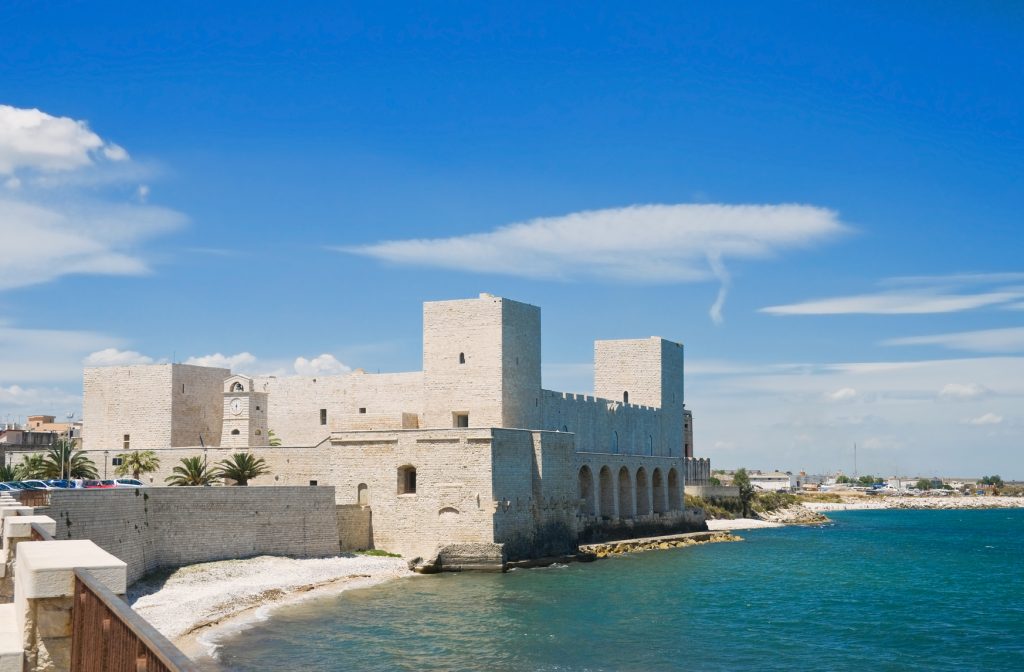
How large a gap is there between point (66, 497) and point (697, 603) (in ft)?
56.9

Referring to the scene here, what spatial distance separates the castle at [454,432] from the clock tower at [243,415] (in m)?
0.06

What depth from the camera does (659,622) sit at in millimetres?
26938

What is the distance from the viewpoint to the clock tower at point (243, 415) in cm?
4472

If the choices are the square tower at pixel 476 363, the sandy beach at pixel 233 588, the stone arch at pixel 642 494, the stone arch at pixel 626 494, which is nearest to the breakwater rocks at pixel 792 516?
the stone arch at pixel 642 494

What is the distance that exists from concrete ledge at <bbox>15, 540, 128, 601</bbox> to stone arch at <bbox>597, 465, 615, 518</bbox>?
41.4 m

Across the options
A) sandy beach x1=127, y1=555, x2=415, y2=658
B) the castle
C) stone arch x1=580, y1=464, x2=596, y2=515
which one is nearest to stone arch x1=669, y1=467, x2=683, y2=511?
the castle

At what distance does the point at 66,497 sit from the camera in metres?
22.7

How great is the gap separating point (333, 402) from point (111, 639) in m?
42.3

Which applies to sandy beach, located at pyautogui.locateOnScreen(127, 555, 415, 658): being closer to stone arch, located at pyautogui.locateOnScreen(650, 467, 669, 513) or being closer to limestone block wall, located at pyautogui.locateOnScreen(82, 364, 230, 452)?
limestone block wall, located at pyautogui.locateOnScreen(82, 364, 230, 452)

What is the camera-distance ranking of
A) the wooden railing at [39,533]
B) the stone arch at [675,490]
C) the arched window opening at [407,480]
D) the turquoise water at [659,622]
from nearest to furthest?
the wooden railing at [39,533] < the turquoise water at [659,622] < the arched window opening at [407,480] < the stone arch at [675,490]

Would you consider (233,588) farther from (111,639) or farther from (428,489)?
(111,639)

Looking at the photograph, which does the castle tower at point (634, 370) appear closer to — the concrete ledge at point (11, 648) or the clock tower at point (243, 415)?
the clock tower at point (243, 415)

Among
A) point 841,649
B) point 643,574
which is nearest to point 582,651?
point 841,649

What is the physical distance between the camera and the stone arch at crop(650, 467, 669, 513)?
5397 cm
